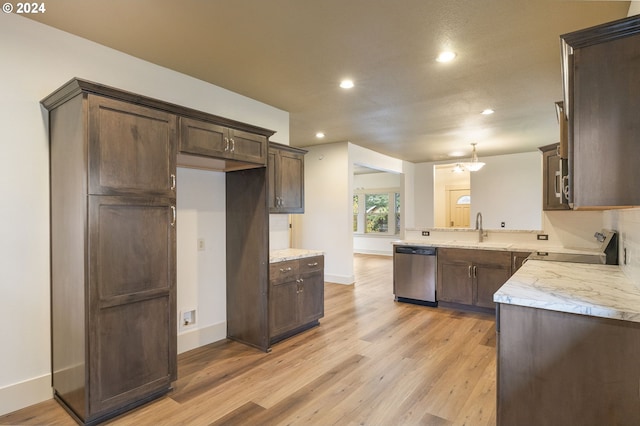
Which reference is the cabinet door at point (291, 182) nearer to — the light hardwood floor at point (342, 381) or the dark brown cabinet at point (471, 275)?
the light hardwood floor at point (342, 381)

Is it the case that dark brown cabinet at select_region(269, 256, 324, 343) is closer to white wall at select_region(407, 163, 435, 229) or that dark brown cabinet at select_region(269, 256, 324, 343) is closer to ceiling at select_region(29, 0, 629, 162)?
ceiling at select_region(29, 0, 629, 162)

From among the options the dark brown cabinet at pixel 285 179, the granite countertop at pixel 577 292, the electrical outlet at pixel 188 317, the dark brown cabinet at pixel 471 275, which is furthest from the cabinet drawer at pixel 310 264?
the granite countertop at pixel 577 292

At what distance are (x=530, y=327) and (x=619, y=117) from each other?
110cm

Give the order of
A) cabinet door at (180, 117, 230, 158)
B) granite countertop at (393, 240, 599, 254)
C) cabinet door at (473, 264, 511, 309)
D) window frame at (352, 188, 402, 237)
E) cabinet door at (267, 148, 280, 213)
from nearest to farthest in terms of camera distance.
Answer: cabinet door at (180, 117, 230, 158) < cabinet door at (267, 148, 280, 213) < granite countertop at (393, 240, 599, 254) < cabinet door at (473, 264, 511, 309) < window frame at (352, 188, 402, 237)

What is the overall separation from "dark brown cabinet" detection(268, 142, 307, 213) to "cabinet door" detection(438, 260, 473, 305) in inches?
90.4

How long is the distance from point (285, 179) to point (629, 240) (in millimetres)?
3141

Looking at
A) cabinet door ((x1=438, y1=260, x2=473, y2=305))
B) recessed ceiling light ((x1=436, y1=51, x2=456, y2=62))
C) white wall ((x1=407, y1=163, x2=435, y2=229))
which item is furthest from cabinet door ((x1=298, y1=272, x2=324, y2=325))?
white wall ((x1=407, y1=163, x2=435, y2=229))

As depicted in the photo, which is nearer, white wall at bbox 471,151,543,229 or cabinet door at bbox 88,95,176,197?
cabinet door at bbox 88,95,176,197

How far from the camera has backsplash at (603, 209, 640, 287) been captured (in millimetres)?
2135

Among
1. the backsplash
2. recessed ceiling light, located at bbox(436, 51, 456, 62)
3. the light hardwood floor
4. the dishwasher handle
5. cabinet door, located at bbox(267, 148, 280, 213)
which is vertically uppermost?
recessed ceiling light, located at bbox(436, 51, 456, 62)

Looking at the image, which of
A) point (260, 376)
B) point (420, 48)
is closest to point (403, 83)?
point (420, 48)

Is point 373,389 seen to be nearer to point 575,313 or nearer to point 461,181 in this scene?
point 575,313

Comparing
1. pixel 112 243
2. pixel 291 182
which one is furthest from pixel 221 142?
pixel 291 182

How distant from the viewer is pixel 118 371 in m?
2.25
